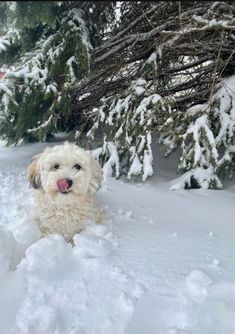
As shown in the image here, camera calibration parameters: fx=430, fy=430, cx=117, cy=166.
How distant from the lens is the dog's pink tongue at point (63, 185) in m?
3.69

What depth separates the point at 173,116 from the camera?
18.3ft

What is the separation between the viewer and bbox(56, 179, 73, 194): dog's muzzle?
369 cm

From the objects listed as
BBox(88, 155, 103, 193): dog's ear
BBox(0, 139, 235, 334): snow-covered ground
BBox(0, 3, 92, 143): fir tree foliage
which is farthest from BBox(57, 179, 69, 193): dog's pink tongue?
BBox(0, 3, 92, 143): fir tree foliage

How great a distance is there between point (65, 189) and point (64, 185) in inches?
1.8

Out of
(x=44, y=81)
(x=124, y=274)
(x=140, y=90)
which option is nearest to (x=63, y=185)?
(x=124, y=274)

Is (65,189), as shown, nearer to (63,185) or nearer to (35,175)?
(63,185)

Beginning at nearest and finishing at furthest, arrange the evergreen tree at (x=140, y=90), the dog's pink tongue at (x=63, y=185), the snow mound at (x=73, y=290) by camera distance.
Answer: the snow mound at (x=73, y=290) → the dog's pink tongue at (x=63, y=185) → the evergreen tree at (x=140, y=90)

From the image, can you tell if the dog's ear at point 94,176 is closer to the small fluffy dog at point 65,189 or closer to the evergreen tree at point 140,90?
the small fluffy dog at point 65,189

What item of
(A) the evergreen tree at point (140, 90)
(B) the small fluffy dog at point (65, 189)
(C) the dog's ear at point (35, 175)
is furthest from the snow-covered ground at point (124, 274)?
(A) the evergreen tree at point (140, 90)

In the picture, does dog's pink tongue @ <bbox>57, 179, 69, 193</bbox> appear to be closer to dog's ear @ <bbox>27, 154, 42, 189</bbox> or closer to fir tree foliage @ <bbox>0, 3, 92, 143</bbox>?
dog's ear @ <bbox>27, 154, 42, 189</bbox>

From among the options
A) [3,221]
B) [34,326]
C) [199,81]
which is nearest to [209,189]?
Answer: [199,81]

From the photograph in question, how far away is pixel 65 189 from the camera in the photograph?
3748 mm

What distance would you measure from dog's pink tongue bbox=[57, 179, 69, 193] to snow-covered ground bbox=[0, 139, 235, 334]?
0.41m

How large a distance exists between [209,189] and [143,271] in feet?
8.72
